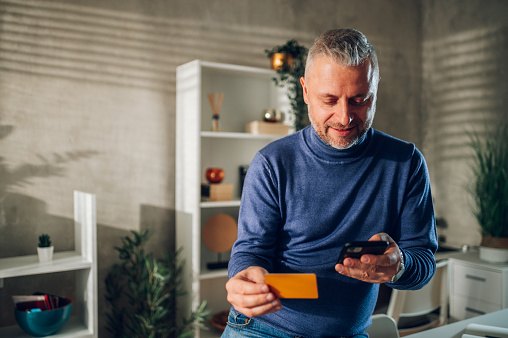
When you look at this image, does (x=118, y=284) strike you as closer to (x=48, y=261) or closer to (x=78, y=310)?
(x=78, y=310)

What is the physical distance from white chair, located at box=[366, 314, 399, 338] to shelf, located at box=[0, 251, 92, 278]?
1.61 m

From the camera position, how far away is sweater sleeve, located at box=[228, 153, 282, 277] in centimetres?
131

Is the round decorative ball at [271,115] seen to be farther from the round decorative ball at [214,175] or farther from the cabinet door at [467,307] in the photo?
the cabinet door at [467,307]

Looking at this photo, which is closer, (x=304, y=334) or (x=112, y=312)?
(x=304, y=334)

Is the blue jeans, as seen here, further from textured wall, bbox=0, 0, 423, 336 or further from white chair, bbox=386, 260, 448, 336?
textured wall, bbox=0, 0, 423, 336

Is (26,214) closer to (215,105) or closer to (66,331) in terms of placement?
(66,331)

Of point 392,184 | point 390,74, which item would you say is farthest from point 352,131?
point 390,74

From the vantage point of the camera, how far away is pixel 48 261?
243cm

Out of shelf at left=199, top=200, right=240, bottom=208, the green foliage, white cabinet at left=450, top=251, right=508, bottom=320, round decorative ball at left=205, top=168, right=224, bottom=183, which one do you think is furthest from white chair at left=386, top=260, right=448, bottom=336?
round decorative ball at left=205, top=168, right=224, bottom=183

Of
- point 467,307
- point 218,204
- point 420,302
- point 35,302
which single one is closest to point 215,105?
point 218,204

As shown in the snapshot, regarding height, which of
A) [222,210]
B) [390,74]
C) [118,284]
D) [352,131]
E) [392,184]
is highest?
[390,74]

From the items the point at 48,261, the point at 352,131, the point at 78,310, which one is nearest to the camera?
the point at 352,131

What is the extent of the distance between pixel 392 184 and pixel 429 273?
0.29 meters

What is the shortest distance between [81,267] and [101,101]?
113 centimetres
